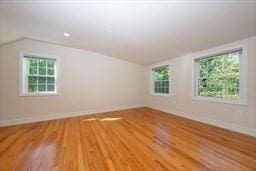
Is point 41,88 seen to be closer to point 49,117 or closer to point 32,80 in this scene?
point 32,80

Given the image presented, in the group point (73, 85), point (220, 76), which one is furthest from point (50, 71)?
point (220, 76)

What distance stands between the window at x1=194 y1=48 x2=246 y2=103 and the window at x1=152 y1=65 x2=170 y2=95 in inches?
57.3

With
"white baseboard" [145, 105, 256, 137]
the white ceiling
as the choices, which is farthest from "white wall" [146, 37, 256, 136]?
the white ceiling

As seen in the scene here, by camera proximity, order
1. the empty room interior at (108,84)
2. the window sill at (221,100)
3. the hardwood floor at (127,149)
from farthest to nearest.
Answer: the window sill at (221,100), the empty room interior at (108,84), the hardwood floor at (127,149)

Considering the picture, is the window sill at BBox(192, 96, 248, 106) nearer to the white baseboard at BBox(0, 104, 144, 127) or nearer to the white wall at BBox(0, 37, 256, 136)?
the white wall at BBox(0, 37, 256, 136)

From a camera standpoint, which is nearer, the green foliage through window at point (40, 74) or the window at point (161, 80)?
the green foliage through window at point (40, 74)

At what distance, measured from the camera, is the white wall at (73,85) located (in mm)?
4047

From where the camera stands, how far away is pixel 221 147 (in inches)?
95.5

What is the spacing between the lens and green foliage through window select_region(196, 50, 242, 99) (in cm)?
334

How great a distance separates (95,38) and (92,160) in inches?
120

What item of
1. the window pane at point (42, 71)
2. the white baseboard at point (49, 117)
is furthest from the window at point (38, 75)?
the white baseboard at point (49, 117)

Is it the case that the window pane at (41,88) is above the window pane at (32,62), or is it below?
below

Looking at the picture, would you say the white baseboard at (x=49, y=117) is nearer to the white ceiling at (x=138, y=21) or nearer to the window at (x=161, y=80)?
the window at (x=161, y=80)

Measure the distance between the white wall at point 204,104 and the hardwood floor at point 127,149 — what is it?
297mm
